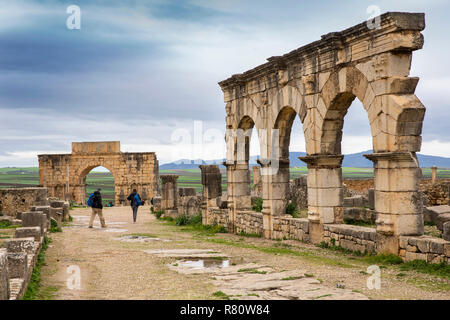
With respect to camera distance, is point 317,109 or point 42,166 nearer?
point 317,109

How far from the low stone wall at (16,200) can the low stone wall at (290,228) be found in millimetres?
9939

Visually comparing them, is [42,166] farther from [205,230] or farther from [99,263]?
[99,263]

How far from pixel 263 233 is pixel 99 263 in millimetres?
5770

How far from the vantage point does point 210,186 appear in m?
19.2

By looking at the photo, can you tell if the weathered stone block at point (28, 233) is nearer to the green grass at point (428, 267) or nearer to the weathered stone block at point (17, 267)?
the weathered stone block at point (17, 267)

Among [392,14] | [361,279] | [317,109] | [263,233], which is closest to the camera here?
[361,279]

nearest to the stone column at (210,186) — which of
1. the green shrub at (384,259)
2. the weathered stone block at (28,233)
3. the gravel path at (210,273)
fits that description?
the gravel path at (210,273)

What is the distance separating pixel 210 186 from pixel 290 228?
5.69m

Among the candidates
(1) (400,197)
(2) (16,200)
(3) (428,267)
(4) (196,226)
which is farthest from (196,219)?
(3) (428,267)

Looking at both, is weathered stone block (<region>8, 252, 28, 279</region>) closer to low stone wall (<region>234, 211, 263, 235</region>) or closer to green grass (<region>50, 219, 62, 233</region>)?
low stone wall (<region>234, 211, 263, 235</region>)

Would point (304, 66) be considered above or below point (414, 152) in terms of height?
above

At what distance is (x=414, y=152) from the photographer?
10008 millimetres

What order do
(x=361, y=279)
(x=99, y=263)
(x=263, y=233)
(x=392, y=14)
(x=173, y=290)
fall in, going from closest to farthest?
1. (x=173, y=290)
2. (x=361, y=279)
3. (x=392, y=14)
4. (x=99, y=263)
5. (x=263, y=233)
